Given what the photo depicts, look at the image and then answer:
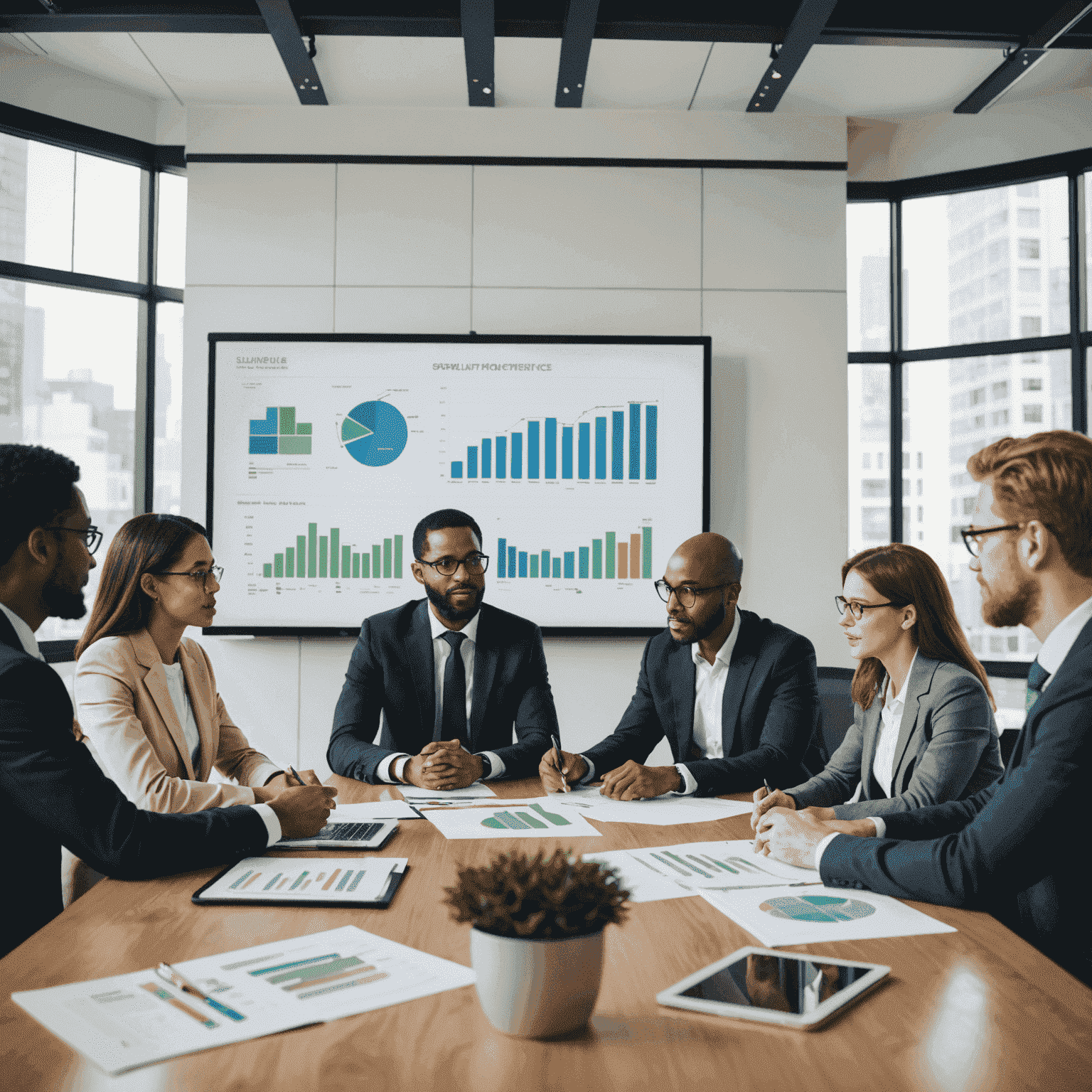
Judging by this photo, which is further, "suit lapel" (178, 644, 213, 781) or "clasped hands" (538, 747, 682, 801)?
"suit lapel" (178, 644, 213, 781)

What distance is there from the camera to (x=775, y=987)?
3.43ft

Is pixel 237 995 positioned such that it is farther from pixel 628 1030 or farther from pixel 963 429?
pixel 963 429

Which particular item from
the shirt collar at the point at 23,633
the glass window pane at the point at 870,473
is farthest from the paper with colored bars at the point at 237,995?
the glass window pane at the point at 870,473

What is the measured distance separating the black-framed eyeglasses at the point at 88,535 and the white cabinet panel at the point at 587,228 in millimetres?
2578

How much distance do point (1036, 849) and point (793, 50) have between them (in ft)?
9.26

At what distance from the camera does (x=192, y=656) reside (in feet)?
7.79

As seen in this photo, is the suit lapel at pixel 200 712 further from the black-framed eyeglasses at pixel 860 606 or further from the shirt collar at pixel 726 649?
the black-framed eyeglasses at pixel 860 606

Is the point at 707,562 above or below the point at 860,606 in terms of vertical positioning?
above

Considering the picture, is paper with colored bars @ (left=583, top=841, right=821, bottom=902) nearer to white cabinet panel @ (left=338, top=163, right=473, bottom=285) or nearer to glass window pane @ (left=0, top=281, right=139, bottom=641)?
white cabinet panel @ (left=338, top=163, right=473, bottom=285)

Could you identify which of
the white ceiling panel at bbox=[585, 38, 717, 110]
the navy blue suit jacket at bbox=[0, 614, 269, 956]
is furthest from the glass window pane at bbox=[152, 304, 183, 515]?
the navy blue suit jacket at bbox=[0, 614, 269, 956]

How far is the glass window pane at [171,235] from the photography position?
434cm

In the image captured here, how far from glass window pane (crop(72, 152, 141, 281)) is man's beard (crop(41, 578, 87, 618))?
9.84ft

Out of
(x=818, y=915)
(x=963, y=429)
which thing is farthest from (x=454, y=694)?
(x=963, y=429)

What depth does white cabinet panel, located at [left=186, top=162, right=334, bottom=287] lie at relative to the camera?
3.99m
